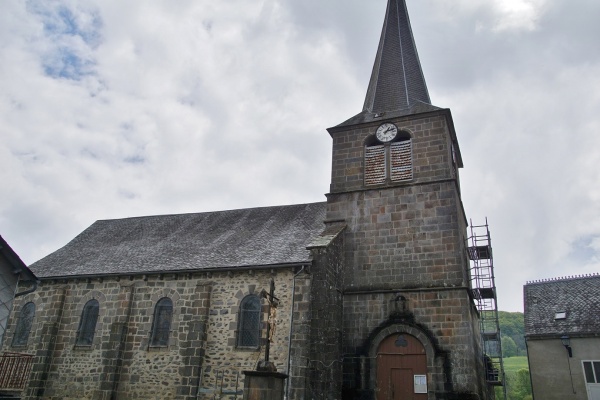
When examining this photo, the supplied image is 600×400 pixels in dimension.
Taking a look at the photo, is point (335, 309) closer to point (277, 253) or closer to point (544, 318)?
point (277, 253)

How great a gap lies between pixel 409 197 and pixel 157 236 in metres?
11.8

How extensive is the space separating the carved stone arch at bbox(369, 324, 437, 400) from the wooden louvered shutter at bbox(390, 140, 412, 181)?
542cm

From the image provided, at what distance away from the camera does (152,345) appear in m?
18.0

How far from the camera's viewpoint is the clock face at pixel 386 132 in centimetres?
1892

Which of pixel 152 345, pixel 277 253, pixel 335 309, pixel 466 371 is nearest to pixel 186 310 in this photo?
pixel 152 345

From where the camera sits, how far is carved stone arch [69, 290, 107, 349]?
1880 cm

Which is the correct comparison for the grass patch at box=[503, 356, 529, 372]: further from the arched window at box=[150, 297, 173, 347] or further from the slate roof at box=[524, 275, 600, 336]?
the arched window at box=[150, 297, 173, 347]

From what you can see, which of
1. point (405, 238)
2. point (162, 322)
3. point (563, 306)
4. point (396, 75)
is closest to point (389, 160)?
point (405, 238)

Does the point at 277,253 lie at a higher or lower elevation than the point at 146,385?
higher

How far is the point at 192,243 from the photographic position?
69.2ft

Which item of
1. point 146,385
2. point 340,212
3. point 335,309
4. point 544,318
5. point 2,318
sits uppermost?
point 340,212

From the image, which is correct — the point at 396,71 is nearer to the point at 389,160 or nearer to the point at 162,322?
the point at 389,160

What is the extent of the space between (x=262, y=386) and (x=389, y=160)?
10.2 meters

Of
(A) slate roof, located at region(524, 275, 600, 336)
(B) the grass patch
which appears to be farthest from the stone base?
(B) the grass patch
